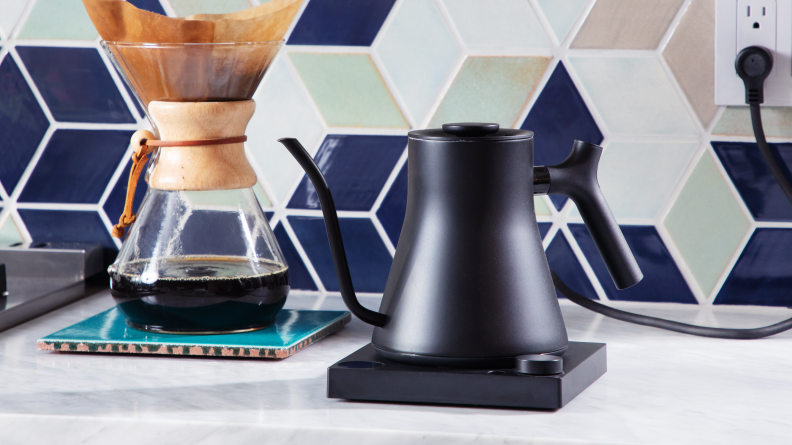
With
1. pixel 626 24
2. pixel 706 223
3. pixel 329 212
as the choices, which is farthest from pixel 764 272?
pixel 329 212

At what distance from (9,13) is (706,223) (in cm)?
87

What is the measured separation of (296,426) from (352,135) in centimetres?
49

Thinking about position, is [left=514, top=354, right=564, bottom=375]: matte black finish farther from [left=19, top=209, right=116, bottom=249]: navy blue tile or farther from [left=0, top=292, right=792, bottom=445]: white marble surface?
[left=19, top=209, right=116, bottom=249]: navy blue tile

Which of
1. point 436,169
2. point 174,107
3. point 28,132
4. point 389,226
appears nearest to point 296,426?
point 436,169

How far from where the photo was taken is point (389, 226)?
0.95 metres

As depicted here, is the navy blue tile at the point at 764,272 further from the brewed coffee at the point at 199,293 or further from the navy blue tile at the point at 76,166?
the navy blue tile at the point at 76,166

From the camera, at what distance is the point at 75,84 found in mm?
998

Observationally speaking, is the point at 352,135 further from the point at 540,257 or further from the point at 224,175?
the point at 540,257

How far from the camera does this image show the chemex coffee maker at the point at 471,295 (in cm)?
55

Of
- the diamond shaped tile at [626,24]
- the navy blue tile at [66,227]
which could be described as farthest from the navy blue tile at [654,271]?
the navy blue tile at [66,227]

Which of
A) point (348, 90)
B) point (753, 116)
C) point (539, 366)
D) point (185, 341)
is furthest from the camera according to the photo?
point (348, 90)

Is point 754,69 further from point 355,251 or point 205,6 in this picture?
point 205,6

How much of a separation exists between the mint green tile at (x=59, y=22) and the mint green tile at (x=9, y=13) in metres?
0.01

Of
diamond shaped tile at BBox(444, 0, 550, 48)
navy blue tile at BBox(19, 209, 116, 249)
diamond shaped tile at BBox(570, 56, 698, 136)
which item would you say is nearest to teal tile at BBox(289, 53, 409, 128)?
diamond shaped tile at BBox(444, 0, 550, 48)
